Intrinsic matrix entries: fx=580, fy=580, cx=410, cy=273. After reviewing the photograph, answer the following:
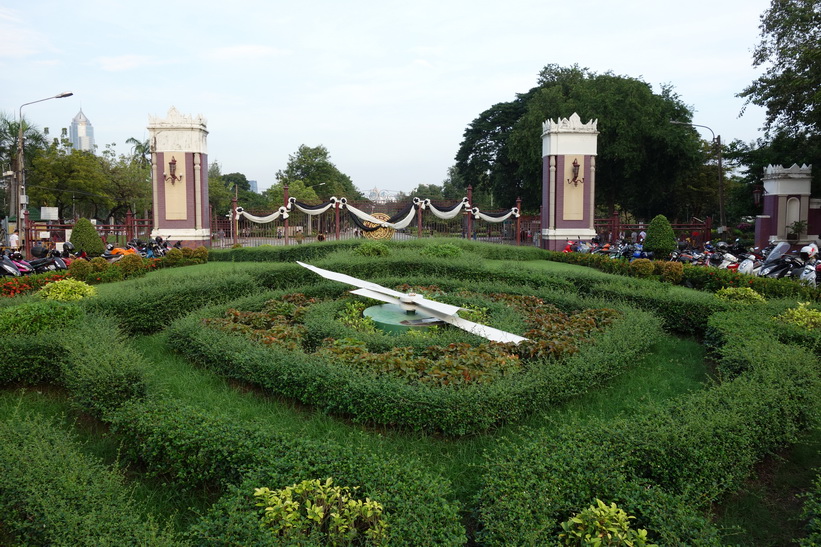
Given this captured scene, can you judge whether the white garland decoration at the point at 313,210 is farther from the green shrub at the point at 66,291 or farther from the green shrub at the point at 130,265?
the green shrub at the point at 66,291

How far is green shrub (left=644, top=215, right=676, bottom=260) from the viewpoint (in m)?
13.4

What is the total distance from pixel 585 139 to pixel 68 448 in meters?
16.8

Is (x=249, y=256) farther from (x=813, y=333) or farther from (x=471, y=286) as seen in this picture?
(x=813, y=333)

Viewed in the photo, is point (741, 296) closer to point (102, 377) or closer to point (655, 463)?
point (655, 463)

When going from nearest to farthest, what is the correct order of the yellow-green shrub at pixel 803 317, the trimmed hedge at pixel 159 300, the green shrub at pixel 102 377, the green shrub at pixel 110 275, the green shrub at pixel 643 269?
the green shrub at pixel 102 377
the yellow-green shrub at pixel 803 317
the trimmed hedge at pixel 159 300
the green shrub at pixel 110 275
the green shrub at pixel 643 269

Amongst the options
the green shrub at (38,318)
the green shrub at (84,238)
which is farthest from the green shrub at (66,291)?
the green shrub at (84,238)

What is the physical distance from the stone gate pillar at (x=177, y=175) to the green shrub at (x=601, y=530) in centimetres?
1630

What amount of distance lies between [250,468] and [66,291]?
5934 mm

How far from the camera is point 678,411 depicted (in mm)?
4145

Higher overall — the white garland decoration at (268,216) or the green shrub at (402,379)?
the white garland decoration at (268,216)

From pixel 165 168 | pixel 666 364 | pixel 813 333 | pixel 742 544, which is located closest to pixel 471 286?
pixel 666 364

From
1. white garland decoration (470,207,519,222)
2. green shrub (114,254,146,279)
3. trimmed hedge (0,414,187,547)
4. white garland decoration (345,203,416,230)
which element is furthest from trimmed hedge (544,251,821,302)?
green shrub (114,254,146,279)

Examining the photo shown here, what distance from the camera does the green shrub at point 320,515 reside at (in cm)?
284

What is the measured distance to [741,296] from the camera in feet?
26.5
